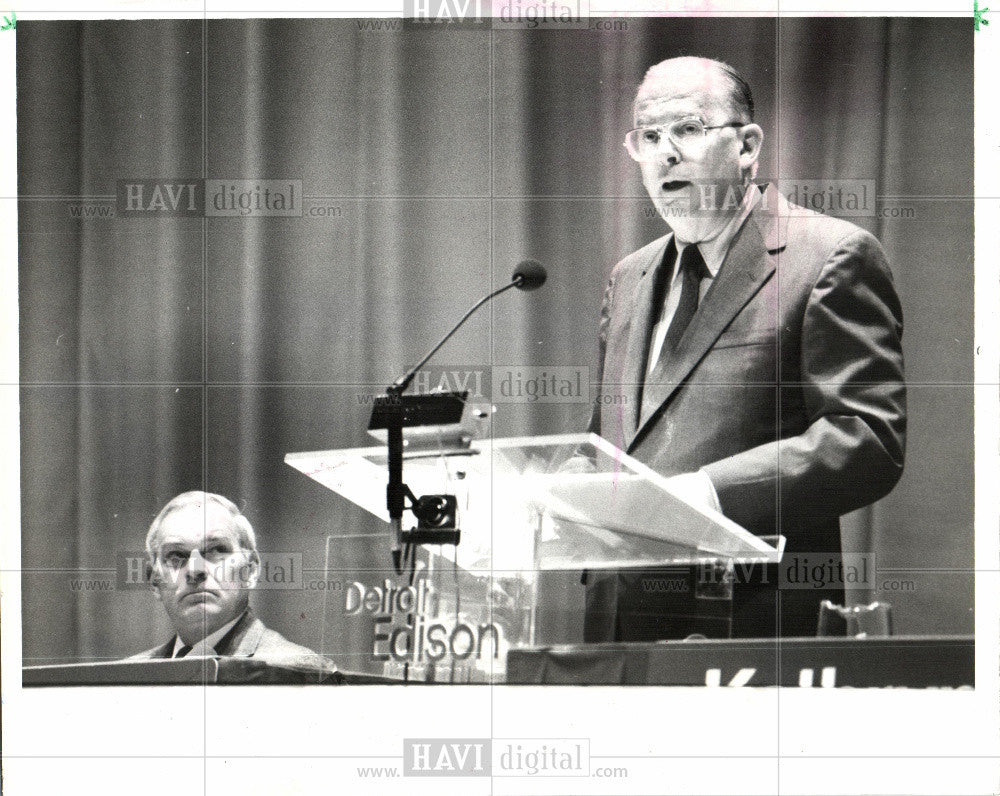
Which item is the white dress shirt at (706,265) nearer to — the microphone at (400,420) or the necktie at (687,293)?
the necktie at (687,293)

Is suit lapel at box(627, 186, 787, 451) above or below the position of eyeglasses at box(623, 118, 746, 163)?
below

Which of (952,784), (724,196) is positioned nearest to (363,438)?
(724,196)

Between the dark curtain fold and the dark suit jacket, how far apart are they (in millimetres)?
51

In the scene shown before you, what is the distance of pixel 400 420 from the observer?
3.31 meters

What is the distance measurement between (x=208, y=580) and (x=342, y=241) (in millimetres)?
1052

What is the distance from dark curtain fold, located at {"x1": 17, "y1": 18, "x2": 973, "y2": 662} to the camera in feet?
10.9

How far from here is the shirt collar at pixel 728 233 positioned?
332cm

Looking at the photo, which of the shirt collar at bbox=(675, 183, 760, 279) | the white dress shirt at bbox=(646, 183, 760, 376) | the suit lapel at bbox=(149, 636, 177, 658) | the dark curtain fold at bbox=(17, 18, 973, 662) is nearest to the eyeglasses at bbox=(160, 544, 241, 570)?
the dark curtain fold at bbox=(17, 18, 973, 662)

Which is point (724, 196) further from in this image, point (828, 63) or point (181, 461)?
point (181, 461)

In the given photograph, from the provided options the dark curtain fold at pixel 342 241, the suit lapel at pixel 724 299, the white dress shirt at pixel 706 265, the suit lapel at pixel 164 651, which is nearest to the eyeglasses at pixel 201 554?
the dark curtain fold at pixel 342 241

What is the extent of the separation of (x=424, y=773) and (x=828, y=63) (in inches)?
91.7

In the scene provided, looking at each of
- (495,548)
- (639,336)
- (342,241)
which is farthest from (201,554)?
(639,336)

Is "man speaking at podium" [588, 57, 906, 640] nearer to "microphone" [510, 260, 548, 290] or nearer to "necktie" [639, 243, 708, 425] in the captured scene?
"necktie" [639, 243, 708, 425]

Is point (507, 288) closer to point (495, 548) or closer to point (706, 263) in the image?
point (706, 263)
